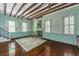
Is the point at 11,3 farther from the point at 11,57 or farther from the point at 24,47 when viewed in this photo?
the point at 11,57

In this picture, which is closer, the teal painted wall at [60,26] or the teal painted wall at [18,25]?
the teal painted wall at [60,26]

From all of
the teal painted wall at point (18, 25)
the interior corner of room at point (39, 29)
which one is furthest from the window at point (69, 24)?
the teal painted wall at point (18, 25)

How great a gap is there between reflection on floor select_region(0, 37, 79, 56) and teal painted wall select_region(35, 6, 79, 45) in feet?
0.43

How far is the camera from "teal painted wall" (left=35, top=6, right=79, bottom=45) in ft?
6.97

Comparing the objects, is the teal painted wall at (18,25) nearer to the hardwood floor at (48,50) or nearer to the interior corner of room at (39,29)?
the interior corner of room at (39,29)

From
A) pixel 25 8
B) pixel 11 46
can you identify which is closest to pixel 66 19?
pixel 25 8

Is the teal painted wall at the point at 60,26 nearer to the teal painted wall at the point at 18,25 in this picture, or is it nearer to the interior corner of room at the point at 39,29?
the interior corner of room at the point at 39,29

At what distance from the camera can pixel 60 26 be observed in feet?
7.57

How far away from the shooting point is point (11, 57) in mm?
Result: 2250

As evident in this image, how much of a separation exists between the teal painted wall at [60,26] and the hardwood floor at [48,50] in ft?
0.41

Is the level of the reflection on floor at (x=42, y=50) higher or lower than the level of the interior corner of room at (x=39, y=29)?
lower

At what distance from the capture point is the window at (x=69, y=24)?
85.1 inches

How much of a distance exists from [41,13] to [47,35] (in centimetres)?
57

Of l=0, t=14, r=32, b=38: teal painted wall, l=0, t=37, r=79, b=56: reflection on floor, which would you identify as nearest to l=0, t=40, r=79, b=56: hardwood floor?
l=0, t=37, r=79, b=56: reflection on floor
